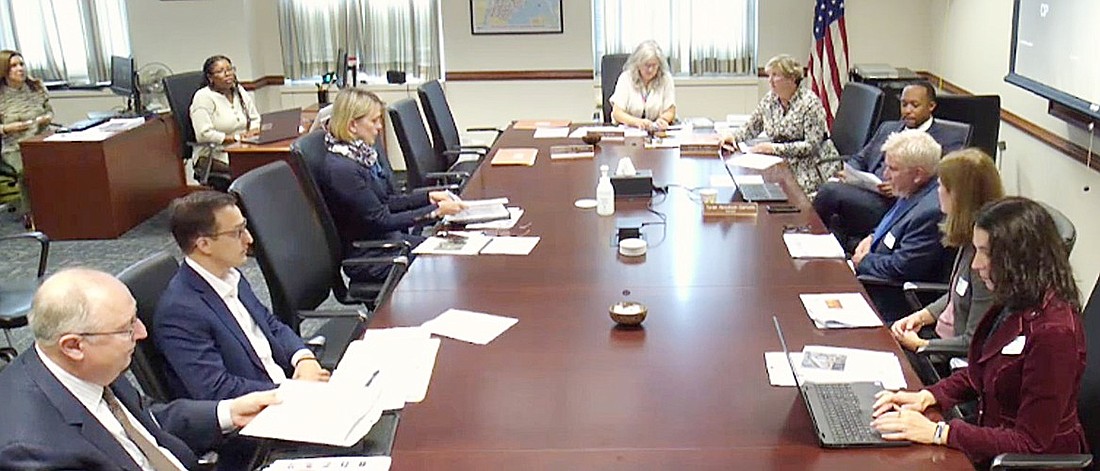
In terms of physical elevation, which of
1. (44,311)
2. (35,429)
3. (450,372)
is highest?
(44,311)

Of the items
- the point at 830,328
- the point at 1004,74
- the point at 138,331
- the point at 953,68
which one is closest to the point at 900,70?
the point at 953,68

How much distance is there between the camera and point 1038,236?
2.03 metres

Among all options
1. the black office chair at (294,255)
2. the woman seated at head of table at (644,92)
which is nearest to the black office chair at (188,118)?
the woman seated at head of table at (644,92)

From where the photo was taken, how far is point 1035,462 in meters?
1.85

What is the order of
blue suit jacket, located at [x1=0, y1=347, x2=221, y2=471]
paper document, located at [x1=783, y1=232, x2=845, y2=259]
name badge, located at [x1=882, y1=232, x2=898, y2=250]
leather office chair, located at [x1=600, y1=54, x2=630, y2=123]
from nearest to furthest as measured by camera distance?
1. blue suit jacket, located at [x1=0, y1=347, x2=221, y2=471]
2. paper document, located at [x1=783, y1=232, x2=845, y2=259]
3. name badge, located at [x1=882, y1=232, x2=898, y2=250]
4. leather office chair, located at [x1=600, y1=54, x2=630, y2=123]

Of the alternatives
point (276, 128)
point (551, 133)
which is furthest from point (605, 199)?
point (276, 128)

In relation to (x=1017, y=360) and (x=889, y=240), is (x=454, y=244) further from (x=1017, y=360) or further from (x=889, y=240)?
(x=1017, y=360)

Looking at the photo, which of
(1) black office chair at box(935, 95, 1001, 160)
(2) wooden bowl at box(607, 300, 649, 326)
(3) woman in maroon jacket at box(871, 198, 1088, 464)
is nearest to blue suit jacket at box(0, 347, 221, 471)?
(2) wooden bowl at box(607, 300, 649, 326)

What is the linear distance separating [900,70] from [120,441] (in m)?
6.20

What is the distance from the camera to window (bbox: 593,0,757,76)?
7168mm

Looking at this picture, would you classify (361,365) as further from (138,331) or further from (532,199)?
(532,199)

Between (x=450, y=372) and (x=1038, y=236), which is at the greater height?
(x=1038, y=236)

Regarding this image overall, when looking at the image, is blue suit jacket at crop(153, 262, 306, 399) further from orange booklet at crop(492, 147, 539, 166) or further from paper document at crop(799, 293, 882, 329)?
orange booklet at crop(492, 147, 539, 166)

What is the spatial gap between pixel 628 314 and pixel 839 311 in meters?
0.57
